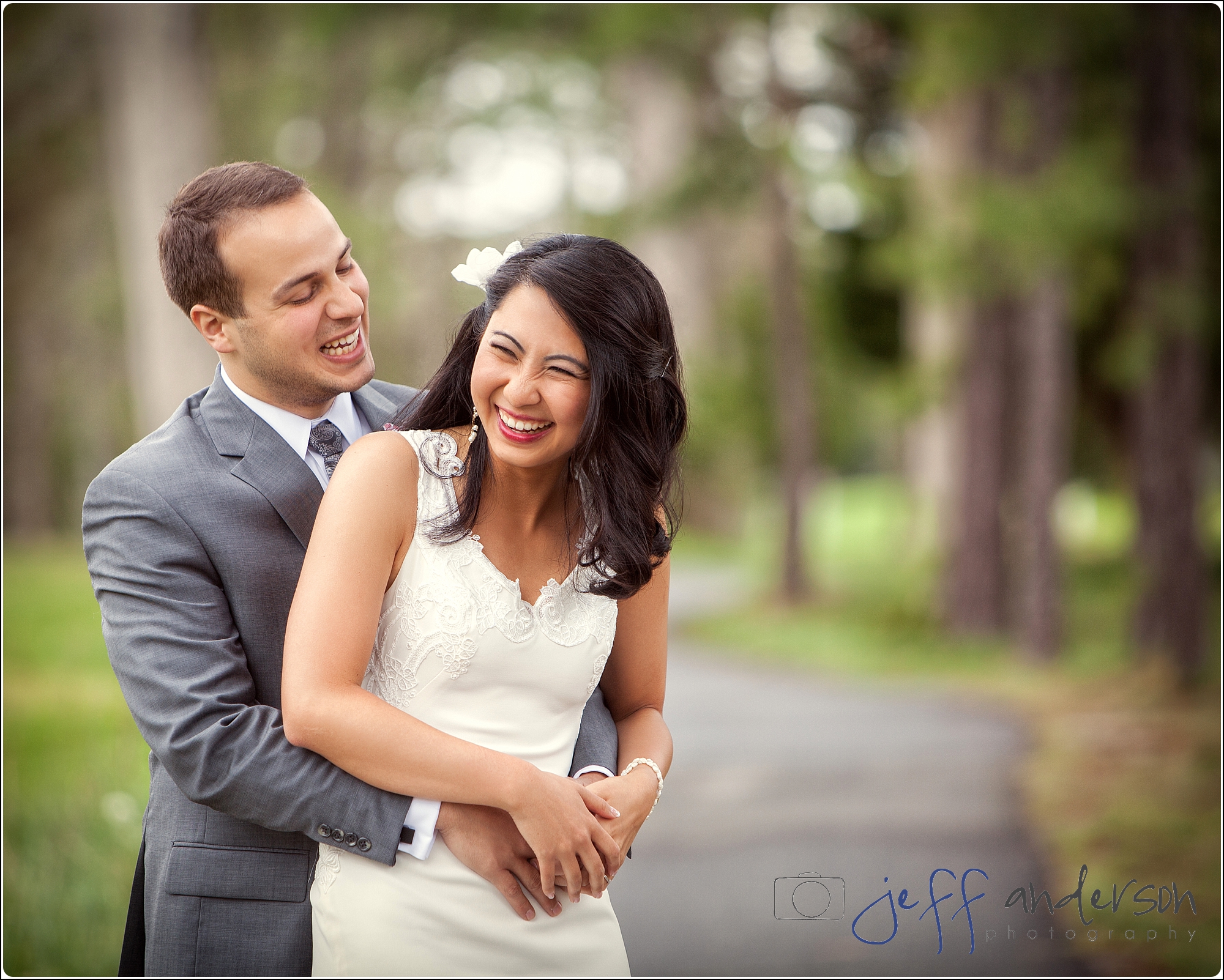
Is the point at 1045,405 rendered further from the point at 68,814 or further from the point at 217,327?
the point at 217,327

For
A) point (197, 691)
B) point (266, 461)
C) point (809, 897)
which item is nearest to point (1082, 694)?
point (809, 897)

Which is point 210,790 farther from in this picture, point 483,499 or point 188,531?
point 483,499

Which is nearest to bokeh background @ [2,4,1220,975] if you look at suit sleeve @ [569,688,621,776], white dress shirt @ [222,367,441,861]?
white dress shirt @ [222,367,441,861]

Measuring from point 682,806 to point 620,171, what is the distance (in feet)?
46.7

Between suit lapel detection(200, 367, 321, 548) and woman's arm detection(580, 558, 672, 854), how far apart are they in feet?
2.19

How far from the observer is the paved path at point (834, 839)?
4.57 metres

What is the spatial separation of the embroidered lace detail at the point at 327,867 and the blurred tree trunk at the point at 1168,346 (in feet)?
24.7

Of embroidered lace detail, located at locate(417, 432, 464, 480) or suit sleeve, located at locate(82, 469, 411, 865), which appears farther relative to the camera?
embroidered lace detail, located at locate(417, 432, 464, 480)

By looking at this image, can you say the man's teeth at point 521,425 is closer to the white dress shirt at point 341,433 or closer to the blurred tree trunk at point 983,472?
the white dress shirt at point 341,433

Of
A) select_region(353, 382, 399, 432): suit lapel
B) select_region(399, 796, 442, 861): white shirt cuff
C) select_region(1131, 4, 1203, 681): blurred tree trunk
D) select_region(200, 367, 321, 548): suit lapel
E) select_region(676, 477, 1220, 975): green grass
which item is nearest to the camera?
select_region(399, 796, 442, 861): white shirt cuff

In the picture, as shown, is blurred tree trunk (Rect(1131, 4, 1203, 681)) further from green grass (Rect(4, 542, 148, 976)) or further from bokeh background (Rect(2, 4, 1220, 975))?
green grass (Rect(4, 542, 148, 976))

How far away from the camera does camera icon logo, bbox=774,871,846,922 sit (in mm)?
4629

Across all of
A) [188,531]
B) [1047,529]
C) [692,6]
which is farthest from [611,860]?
[692,6]

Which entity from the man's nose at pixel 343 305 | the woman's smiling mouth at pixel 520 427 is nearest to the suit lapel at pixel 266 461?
the man's nose at pixel 343 305
